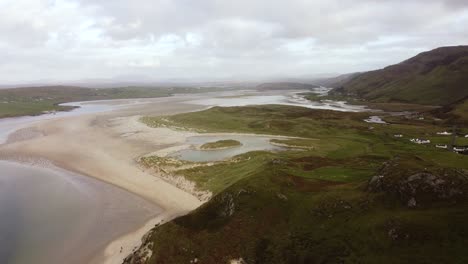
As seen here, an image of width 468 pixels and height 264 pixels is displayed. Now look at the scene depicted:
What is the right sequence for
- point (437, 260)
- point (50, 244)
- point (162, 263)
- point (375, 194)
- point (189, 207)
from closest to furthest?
point (437, 260), point (162, 263), point (375, 194), point (50, 244), point (189, 207)

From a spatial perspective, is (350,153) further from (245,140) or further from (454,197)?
(454,197)

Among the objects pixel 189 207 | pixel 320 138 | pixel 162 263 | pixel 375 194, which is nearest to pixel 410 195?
pixel 375 194

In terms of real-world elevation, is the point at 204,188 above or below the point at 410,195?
below

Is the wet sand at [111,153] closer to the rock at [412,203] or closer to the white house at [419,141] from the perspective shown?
the rock at [412,203]

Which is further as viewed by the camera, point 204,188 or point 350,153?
point 350,153

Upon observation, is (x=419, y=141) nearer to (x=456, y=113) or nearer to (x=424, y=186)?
(x=456, y=113)

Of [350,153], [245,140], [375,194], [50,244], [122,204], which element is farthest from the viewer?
[245,140]

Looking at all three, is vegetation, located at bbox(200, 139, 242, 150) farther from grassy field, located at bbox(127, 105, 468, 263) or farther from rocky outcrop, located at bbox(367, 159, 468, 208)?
rocky outcrop, located at bbox(367, 159, 468, 208)

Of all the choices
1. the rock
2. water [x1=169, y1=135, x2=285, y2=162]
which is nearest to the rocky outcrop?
the rock
